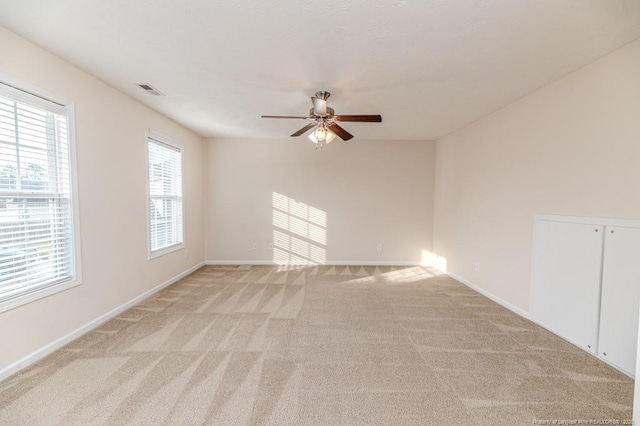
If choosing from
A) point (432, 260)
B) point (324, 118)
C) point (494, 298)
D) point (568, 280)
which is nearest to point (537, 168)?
point (568, 280)

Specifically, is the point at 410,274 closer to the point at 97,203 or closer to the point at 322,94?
the point at 322,94

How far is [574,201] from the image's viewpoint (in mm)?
2510

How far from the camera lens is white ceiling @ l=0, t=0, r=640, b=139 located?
1689 millimetres

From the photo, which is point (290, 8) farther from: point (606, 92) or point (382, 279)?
point (382, 279)

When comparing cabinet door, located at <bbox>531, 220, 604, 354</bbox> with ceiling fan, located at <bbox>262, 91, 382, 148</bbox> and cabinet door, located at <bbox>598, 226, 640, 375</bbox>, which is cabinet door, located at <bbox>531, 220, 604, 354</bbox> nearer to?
cabinet door, located at <bbox>598, 226, 640, 375</bbox>

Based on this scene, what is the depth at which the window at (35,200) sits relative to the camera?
1.97 m

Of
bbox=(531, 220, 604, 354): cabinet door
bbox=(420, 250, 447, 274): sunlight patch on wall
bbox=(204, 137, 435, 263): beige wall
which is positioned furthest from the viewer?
bbox=(204, 137, 435, 263): beige wall

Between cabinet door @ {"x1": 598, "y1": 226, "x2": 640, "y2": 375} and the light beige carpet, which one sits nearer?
the light beige carpet

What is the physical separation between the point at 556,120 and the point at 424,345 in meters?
2.66

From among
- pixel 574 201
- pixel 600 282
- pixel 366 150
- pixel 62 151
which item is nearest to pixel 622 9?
pixel 574 201

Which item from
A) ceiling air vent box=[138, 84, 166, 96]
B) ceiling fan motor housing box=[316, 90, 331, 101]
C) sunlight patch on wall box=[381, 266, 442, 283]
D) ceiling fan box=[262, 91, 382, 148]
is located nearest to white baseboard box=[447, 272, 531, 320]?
sunlight patch on wall box=[381, 266, 442, 283]

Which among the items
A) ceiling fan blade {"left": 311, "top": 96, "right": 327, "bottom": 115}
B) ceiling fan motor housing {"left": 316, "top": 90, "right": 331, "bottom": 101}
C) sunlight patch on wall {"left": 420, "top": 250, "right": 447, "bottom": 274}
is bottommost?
sunlight patch on wall {"left": 420, "top": 250, "right": 447, "bottom": 274}

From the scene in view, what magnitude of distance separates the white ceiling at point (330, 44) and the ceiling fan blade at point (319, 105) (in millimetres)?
193

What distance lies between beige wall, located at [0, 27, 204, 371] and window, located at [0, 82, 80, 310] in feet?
0.37
